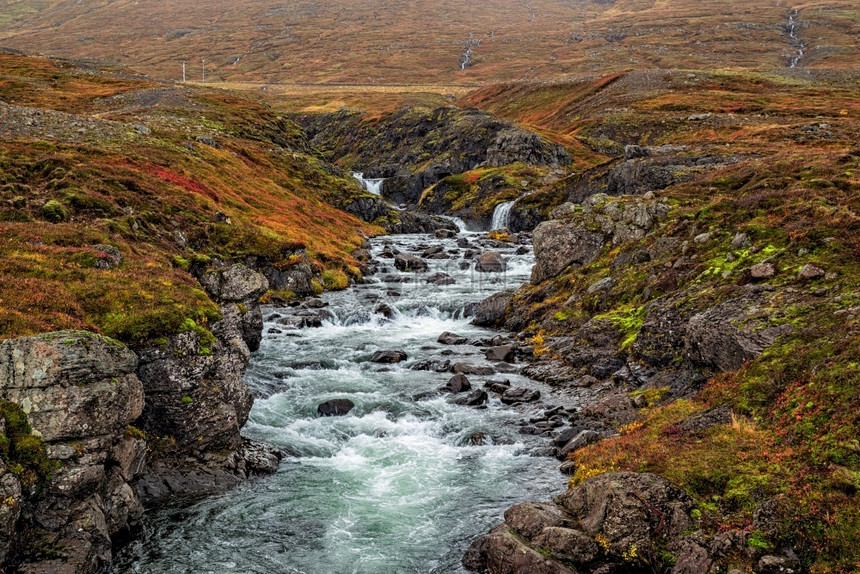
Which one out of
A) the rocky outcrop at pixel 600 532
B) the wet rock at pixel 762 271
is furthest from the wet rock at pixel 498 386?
the rocky outcrop at pixel 600 532

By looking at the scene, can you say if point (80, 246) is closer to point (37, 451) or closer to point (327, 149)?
point (37, 451)

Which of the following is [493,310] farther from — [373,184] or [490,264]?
[373,184]

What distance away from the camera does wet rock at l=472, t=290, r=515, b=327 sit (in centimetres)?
4441

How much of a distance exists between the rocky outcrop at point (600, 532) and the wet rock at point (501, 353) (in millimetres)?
18652

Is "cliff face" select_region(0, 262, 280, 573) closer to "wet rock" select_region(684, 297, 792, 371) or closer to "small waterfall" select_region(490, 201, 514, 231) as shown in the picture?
"wet rock" select_region(684, 297, 792, 371)

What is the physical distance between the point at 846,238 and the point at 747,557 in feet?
53.1

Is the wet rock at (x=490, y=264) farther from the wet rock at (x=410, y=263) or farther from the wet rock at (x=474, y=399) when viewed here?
the wet rock at (x=474, y=399)

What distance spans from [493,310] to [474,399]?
16.7m

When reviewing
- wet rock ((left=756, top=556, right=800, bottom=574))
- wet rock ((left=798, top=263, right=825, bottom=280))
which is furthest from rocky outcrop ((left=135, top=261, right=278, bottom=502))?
wet rock ((left=798, top=263, right=825, bottom=280))

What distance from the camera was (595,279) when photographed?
38750mm

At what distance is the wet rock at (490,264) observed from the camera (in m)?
61.1

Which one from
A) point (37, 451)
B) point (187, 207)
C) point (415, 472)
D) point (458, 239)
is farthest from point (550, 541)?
point (458, 239)

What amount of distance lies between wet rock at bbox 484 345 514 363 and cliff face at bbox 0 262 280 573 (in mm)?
16008

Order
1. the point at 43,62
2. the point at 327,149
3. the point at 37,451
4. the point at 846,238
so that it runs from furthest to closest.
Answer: the point at 327,149, the point at 43,62, the point at 846,238, the point at 37,451
